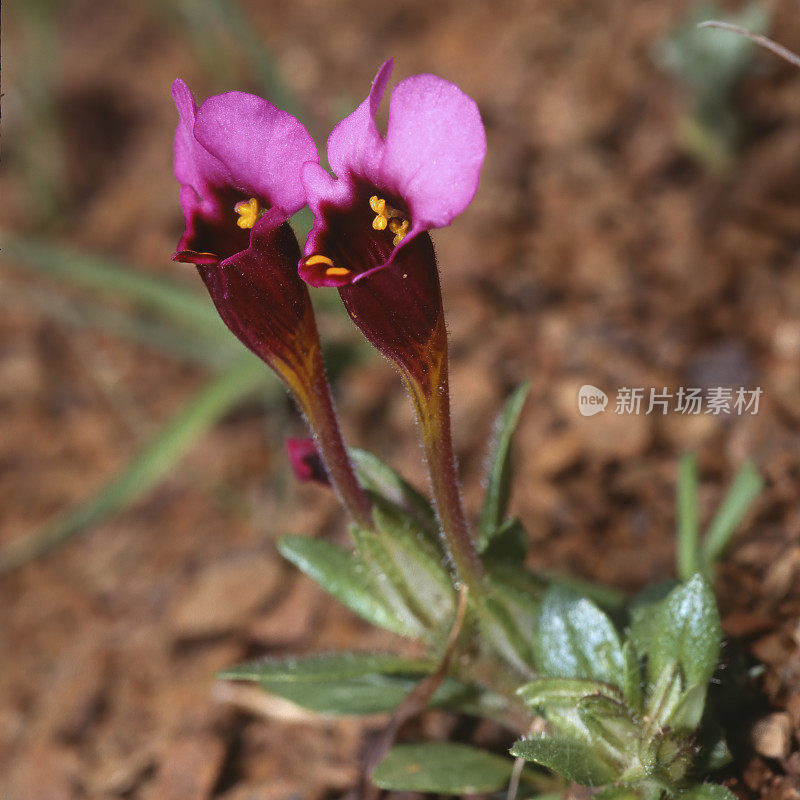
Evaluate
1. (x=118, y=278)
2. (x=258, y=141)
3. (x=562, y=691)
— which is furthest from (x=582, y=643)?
(x=118, y=278)

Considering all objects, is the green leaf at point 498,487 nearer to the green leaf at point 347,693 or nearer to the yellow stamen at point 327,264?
the green leaf at point 347,693

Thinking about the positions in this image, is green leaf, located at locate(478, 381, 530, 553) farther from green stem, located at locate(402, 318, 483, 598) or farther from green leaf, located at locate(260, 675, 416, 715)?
green leaf, located at locate(260, 675, 416, 715)

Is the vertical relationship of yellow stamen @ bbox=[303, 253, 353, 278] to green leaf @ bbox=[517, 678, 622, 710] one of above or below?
above

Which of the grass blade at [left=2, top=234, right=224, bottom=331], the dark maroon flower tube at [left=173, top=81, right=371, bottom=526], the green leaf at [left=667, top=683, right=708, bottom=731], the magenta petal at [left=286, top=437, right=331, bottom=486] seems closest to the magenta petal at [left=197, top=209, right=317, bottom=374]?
the dark maroon flower tube at [left=173, top=81, right=371, bottom=526]

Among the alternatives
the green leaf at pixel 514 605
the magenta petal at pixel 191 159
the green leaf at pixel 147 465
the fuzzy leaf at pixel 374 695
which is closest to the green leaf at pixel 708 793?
the green leaf at pixel 514 605

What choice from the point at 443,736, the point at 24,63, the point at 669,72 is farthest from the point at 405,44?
the point at 443,736
